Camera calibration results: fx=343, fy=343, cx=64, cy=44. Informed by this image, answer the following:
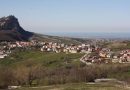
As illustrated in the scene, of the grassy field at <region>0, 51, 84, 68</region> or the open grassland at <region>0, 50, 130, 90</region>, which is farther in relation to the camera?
the grassy field at <region>0, 51, 84, 68</region>

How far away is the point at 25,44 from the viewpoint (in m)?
196

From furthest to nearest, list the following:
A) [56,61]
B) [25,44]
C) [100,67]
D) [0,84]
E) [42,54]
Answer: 1. [25,44]
2. [42,54]
3. [56,61]
4. [100,67]
5. [0,84]

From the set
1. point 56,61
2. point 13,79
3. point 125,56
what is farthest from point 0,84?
point 125,56

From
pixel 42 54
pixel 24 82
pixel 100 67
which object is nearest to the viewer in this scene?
pixel 24 82

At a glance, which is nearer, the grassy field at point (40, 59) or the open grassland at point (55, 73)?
the open grassland at point (55, 73)

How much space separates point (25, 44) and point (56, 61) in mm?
→ 66705

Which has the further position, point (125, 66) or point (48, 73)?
point (125, 66)

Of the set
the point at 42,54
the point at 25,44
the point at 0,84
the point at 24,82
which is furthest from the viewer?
the point at 25,44

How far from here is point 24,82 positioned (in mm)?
75188

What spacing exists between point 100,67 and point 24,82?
3729 cm

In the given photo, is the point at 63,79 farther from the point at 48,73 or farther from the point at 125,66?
the point at 125,66

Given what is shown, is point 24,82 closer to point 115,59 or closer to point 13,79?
point 13,79

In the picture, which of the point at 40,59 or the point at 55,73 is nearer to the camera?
the point at 55,73

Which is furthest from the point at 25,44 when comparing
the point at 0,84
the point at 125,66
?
the point at 0,84
